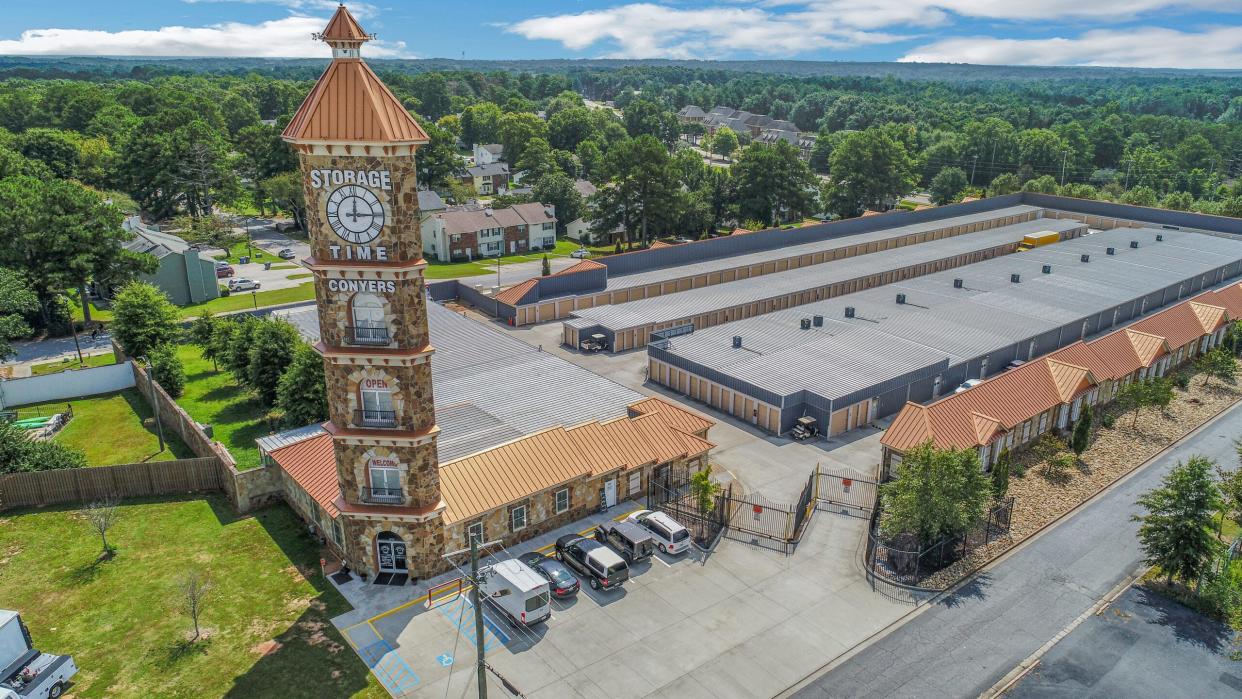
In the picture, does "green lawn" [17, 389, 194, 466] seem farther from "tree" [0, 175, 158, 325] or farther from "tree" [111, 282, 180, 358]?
"tree" [0, 175, 158, 325]

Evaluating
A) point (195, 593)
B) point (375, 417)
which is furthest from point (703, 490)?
point (195, 593)

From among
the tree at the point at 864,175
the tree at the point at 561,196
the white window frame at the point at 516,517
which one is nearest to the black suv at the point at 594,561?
the white window frame at the point at 516,517

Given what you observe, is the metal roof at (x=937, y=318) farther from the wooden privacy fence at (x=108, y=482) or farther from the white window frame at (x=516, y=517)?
the wooden privacy fence at (x=108, y=482)

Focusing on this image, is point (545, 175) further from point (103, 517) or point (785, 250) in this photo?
point (103, 517)

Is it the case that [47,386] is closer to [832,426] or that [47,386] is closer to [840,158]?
[832,426]

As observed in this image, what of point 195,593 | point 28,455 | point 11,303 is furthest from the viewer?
point 11,303

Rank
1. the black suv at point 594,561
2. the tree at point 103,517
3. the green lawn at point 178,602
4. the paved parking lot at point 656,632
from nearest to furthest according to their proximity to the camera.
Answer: the green lawn at point 178,602 → the paved parking lot at point 656,632 → the black suv at point 594,561 → the tree at point 103,517

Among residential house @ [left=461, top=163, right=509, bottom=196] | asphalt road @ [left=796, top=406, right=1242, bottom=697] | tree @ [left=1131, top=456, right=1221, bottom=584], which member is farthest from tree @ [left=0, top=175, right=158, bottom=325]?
residential house @ [left=461, top=163, right=509, bottom=196]
